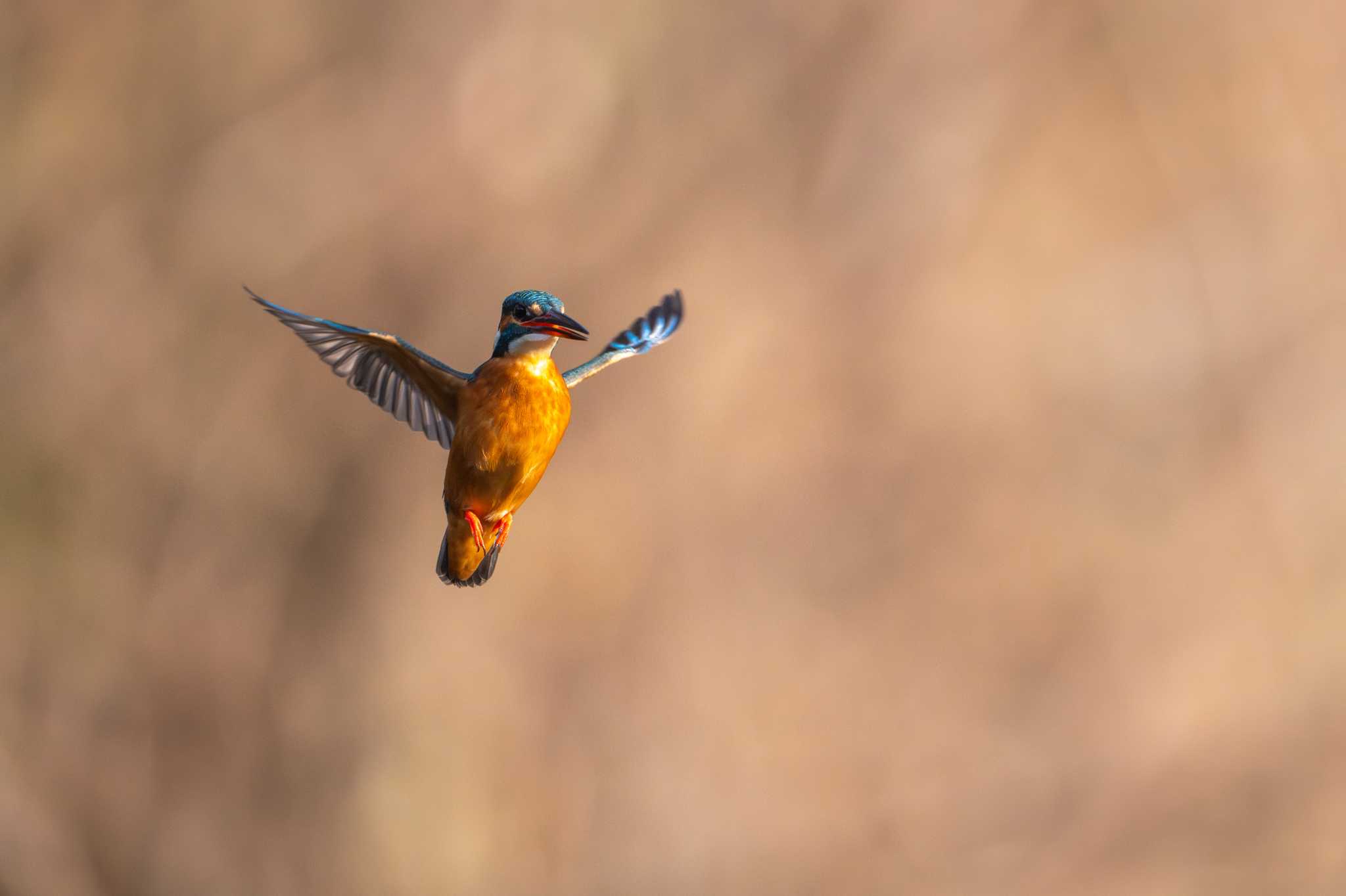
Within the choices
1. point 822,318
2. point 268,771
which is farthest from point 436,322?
point 268,771

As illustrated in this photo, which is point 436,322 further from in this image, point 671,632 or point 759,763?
point 759,763

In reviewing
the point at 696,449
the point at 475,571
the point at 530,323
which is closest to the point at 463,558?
the point at 475,571

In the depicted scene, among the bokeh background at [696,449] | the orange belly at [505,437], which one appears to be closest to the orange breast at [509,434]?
the orange belly at [505,437]

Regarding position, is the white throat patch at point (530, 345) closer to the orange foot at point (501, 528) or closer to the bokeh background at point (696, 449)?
the orange foot at point (501, 528)

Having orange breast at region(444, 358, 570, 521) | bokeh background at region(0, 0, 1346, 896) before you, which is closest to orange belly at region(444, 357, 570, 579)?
orange breast at region(444, 358, 570, 521)

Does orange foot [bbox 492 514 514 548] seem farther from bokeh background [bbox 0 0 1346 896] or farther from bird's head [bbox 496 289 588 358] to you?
bokeh background [bbox 0 0 1346 896]
